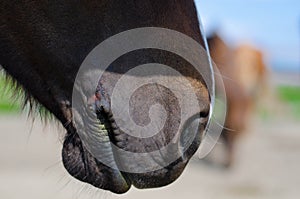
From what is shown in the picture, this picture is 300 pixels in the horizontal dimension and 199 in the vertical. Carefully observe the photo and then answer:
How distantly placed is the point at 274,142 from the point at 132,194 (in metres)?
4.72

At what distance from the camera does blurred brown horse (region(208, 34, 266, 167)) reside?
812 cm

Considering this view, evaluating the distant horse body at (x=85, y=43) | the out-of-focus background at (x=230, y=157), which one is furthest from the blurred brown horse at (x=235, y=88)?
the distant horse body at (x=85, y=43)

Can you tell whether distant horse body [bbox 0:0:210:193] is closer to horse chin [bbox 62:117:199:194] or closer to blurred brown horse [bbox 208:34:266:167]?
horse chin [bbox 62:117:199:194]

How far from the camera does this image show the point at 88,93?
5.19ft

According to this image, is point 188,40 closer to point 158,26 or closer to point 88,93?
point 158,26

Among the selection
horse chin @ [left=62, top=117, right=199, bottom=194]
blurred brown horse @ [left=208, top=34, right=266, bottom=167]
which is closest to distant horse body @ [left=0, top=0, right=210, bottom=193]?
horse chin @ [left=62, top=117, right=199, bottom=194]

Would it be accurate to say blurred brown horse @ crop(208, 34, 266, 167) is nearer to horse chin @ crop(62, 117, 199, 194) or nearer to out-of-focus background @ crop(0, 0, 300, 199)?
out-of-focus background @ crop(0, 0, 300, 199)

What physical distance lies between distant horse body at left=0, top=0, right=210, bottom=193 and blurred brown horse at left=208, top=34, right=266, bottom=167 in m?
6.07

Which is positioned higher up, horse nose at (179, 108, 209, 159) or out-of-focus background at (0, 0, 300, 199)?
horse nose at (179, 108, 209, 159)

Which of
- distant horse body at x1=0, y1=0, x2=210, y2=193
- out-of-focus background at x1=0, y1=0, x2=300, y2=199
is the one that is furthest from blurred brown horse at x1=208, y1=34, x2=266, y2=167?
distant horse body at x1=0, y1=0, x2=210, y2=193

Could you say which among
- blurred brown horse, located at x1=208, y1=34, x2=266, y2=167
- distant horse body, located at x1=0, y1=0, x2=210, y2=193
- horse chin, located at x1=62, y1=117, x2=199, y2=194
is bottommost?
blurred brown horse, located at x1=208, y1=34, x2=266, y2=167

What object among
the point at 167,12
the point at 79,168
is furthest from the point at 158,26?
the point at 79,168

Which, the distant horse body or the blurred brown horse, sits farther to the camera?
the blurred brown horse

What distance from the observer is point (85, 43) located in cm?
159
